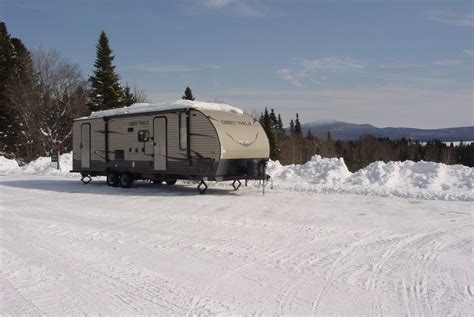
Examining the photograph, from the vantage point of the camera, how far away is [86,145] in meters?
19.0

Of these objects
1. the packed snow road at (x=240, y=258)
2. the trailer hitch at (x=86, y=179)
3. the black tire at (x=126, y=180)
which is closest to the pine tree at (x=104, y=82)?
the trailer hitch at (x=86, y=179)

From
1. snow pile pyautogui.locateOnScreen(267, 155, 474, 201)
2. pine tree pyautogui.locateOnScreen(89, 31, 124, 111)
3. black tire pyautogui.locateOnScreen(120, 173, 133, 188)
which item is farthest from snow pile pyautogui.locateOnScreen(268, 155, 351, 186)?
pine tree pyautogui.locateOnScreen(89, 31, 124, 111)

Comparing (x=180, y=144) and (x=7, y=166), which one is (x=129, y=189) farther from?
(x=7, y=166)

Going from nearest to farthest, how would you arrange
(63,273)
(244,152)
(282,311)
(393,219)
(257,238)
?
(282,311)
(63,273)
(257,238)
(393,219)
(244,152)

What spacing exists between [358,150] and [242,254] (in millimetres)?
91754

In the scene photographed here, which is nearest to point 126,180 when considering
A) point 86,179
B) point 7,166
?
point 86,179

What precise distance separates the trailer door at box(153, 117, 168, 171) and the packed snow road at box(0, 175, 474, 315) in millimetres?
3684

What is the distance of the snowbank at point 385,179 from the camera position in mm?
13820

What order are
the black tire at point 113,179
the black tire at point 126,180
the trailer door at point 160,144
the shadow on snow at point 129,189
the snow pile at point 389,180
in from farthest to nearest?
the black tire at point 113,179 < the black tire at point 126,180 < the trailer door at point 160,144 < the shadow on snow at point 129,189 < the snow pile at point 389,180

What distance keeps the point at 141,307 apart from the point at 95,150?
14.5m

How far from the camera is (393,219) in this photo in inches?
390

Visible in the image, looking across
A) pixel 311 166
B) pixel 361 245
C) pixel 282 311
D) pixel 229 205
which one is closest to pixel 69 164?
pixel 311 166

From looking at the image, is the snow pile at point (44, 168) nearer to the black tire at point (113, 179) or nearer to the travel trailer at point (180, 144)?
the black tire at point (113, 179)

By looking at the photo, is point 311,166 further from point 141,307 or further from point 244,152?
point 141,307
